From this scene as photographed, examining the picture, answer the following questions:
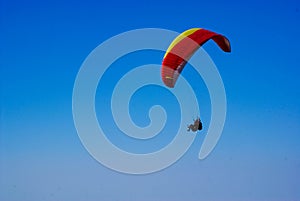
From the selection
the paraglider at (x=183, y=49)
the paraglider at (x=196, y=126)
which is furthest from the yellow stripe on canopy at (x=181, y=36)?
the paraglider at (x=196, y=126)

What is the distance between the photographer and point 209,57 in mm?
35438

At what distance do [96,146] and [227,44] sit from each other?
11.6 meters

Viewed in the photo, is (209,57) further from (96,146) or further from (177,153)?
(96,146)

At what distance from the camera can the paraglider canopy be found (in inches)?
1261

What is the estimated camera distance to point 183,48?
3284cm

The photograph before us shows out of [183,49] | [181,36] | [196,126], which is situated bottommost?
[196,126]

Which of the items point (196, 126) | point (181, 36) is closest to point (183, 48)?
point (181, 36)

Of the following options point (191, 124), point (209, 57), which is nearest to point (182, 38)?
point (209, 57)

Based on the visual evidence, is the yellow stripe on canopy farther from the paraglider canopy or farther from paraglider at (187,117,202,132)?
paraglider at (187,117,202,132)

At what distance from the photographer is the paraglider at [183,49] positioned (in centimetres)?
3206

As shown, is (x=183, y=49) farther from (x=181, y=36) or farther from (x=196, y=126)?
(x=196, y=126)

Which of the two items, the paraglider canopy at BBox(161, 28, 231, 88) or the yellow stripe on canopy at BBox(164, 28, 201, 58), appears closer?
the paraglider canopy at BBox(161, 28, 231, 88)

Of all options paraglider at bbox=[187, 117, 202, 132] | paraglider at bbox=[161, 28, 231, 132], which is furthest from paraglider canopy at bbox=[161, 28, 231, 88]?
paraglider at bbox=[187, 117, 202, 132]

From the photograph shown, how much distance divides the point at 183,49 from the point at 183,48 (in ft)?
0.22
